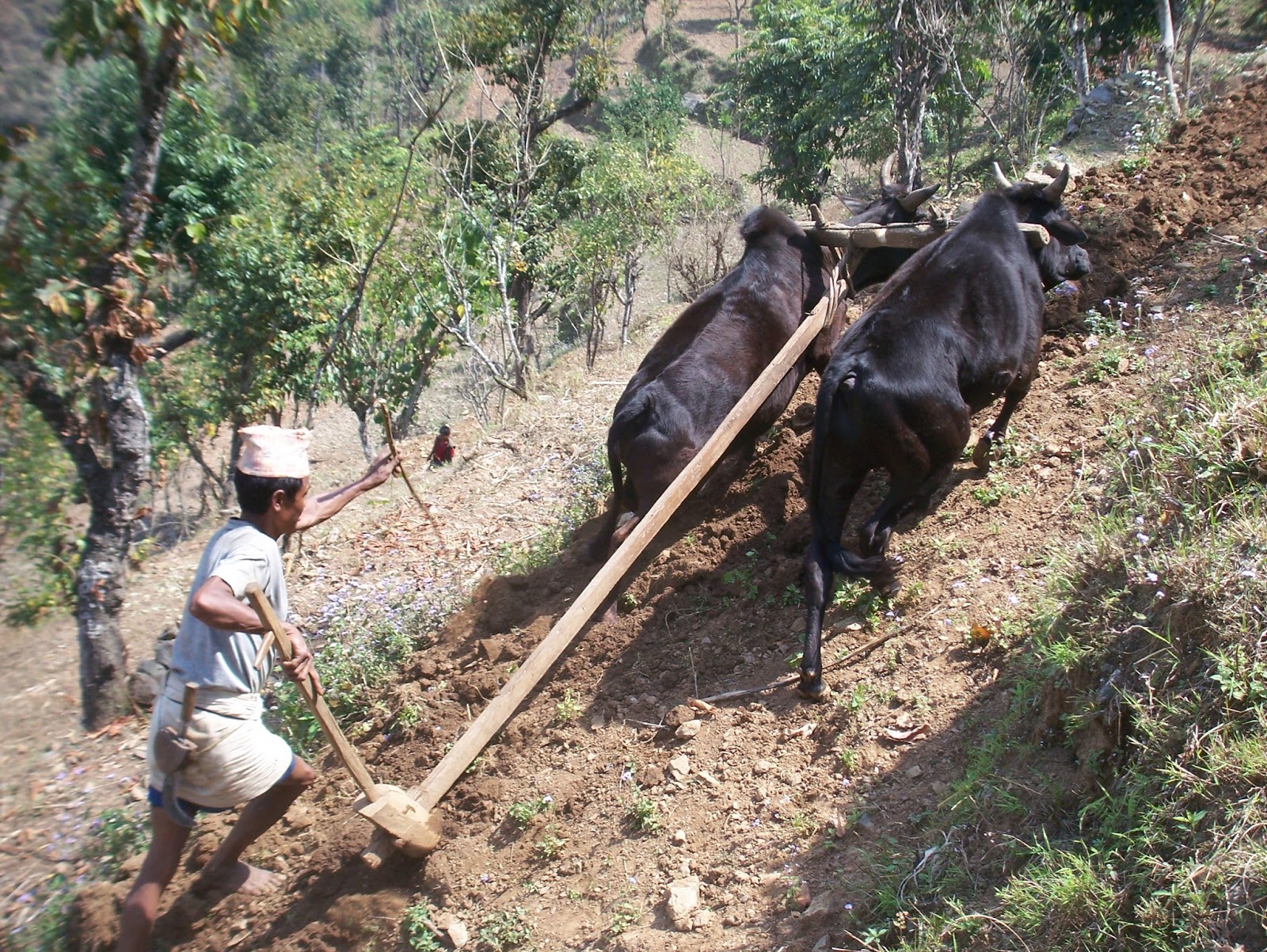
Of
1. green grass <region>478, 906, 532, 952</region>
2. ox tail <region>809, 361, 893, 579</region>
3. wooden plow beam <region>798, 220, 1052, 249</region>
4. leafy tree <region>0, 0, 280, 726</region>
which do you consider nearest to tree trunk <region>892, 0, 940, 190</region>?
wooden plow beam <region>798, 220, 1052, 249</region>

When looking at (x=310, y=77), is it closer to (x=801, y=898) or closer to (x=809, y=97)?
(x=809, y=97)

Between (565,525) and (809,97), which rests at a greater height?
(809,97)

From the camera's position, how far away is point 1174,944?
2588 mm

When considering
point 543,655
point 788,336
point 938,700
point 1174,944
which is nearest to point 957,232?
point 788,336

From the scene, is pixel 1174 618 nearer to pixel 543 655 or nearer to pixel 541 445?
pixel 543 655

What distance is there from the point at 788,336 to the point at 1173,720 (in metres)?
4.08

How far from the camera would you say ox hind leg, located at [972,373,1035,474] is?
566cm

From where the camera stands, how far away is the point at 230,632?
3.92 meters

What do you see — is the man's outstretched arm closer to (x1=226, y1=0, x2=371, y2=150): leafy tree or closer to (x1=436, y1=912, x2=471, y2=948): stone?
(x1=436, y1=912, x2=471, y2=948): stone

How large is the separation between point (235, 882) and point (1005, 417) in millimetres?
4706

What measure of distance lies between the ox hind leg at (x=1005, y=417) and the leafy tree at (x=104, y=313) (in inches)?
185

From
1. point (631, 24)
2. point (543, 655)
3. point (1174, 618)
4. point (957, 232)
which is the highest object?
point (631, 24)

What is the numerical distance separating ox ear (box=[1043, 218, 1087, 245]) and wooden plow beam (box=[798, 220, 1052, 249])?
0.14 metres

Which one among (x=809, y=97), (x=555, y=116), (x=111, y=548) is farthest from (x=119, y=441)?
(x=809, y=97)
